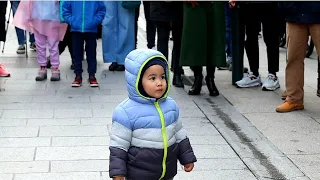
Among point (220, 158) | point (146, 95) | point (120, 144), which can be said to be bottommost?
point (220, 158)

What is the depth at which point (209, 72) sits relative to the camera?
7.84 meters

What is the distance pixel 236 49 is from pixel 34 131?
10.9ft

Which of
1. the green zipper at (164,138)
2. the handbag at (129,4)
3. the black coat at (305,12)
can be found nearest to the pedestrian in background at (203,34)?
the black coat at (305,12)

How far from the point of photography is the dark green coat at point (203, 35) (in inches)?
299

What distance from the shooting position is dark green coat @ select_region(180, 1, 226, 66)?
7602 millimetres

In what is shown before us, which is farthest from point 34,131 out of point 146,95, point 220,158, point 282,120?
point 146,95

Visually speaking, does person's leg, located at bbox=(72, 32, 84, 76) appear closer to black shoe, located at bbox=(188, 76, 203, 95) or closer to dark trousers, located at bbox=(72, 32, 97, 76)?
dark trousers, located at bbox=(72, 32, 97, 76)

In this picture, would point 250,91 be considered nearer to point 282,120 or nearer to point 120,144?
point 282,120

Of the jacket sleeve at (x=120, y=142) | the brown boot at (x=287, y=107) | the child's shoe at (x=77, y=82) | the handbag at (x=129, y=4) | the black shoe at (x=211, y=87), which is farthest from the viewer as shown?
the handbag at (x=129, y=4)

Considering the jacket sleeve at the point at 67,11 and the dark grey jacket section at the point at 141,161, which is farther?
the jacket sleeve at the point at 67,11

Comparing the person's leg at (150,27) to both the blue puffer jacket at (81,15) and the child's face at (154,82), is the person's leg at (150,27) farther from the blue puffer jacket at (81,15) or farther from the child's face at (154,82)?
the child's face at (154,82)

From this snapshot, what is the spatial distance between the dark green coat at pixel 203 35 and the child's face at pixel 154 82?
13.7 ft

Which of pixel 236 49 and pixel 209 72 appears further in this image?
pixel 236 49

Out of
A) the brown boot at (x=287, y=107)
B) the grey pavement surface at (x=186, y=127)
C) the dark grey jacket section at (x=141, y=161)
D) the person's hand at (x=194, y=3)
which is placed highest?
the person's hand at (x=194, y=3)
